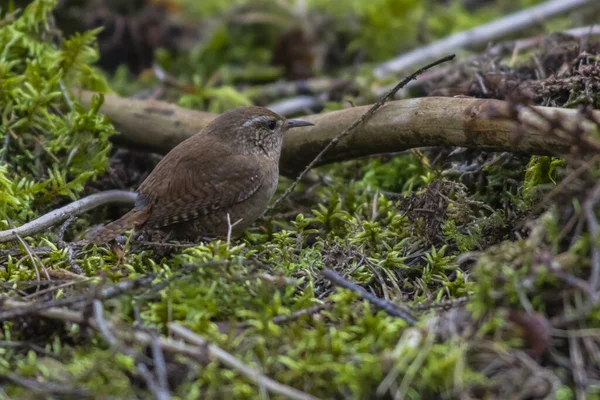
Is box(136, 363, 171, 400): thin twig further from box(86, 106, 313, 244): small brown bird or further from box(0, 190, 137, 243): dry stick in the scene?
box(0, 190, 137, 243): dry stick

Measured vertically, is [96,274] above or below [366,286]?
above

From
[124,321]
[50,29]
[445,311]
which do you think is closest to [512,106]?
[445,311]

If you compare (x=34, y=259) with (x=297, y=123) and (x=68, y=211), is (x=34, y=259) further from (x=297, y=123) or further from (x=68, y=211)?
(x=297, y=123)

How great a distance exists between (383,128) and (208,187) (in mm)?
1109

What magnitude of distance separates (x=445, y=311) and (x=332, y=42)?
5.53 meters

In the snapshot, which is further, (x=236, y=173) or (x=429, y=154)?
(x=429, y=154)

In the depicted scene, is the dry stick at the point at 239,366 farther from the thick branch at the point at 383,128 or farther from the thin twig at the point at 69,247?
the thick branch at the point at 383,128

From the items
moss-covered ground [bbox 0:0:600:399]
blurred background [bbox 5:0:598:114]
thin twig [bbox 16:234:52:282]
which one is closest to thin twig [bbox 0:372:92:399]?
moss-covered ground [bbox 0:0:600:399]

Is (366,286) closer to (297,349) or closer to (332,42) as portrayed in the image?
(297,349)

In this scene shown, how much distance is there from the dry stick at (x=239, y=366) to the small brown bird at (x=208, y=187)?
1.42 m

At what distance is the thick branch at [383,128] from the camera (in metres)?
3.50

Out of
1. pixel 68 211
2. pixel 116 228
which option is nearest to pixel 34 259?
pixel 116 228

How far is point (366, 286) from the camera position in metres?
3.63

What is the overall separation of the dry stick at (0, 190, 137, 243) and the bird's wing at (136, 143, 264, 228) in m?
0.43
